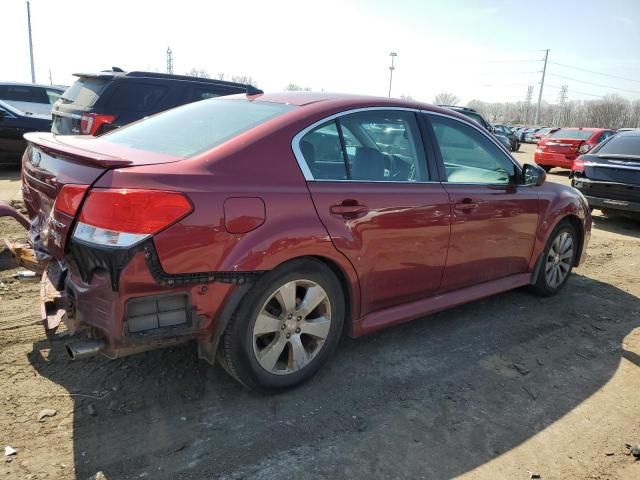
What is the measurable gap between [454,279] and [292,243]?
61.8 inches

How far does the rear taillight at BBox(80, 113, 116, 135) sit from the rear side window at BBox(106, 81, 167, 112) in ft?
0.54

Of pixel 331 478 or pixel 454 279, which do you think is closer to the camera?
pixel 331 478

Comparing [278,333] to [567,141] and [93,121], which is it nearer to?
[93,121]

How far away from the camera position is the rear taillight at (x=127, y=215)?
7.48 feet

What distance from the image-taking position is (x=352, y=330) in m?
3.17

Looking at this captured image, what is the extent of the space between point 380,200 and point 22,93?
41.8ft

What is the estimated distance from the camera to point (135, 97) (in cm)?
696

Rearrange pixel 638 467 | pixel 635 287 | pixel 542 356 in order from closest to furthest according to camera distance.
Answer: pixel 638 467
pixel 542 356
pixel 635 287

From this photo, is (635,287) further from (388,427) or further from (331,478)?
(331,478)


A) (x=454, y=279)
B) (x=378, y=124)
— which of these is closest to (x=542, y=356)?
(x=454, y=279)

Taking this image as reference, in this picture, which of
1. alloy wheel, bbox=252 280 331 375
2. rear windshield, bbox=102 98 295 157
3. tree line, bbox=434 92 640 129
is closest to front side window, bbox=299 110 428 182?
rear windshield, bbox=102 98 295 157

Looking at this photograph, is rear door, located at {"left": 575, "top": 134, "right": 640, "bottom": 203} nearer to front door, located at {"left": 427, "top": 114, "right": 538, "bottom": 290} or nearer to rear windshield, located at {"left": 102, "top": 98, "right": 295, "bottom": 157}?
front door, located at {"left": 427, "top": 114, "right": 538, "bottom": 290}

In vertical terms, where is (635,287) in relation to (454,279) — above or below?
below

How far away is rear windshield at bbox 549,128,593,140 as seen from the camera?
16.7 m
